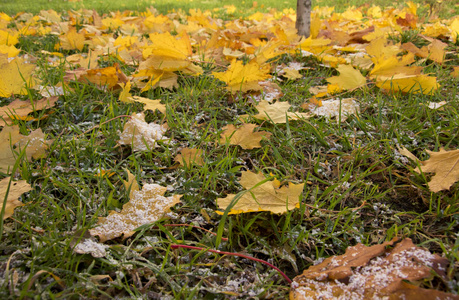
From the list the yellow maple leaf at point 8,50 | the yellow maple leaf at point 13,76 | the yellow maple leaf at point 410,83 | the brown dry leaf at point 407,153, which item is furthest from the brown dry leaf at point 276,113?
the yellow maple leaf at point 8,50

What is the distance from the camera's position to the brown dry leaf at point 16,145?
121cm

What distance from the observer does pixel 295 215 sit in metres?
1.08

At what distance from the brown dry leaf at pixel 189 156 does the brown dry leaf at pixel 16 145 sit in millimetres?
592

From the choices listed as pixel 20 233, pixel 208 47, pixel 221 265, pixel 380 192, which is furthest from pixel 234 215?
pixel 208 47

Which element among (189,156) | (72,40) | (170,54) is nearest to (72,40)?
(72,40)

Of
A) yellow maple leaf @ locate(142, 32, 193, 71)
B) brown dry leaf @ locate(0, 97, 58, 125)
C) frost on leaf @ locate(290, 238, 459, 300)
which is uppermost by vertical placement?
yellow maple leaf @ locate(142, 32, 193, 71)

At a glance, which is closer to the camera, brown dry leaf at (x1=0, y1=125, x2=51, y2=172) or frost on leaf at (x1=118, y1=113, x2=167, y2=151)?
brown dry leaf at (x1=0, y1=125, x2=51, y2=172)

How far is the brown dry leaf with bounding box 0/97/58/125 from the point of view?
58.0 inches

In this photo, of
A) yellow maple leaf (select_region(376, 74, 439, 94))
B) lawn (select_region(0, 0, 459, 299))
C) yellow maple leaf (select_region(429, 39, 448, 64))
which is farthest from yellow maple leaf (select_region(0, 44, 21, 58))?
yellow maple leaf (select_region(429, 39, 448, 64))

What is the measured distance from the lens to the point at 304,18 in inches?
108

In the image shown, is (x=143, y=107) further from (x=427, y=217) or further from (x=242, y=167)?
(x=427, y=217)

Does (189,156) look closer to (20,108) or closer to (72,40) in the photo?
(20,108)

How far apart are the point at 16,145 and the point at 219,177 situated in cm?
90

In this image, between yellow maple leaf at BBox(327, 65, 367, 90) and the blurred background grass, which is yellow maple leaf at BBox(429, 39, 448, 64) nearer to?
yellow maple leaf at BBox(327, 65, 367, 90)
